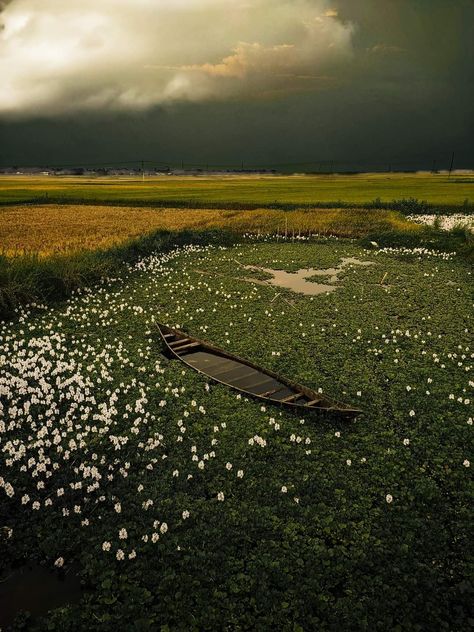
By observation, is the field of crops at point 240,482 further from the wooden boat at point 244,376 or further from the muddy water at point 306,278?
the muddy water at point 306,278

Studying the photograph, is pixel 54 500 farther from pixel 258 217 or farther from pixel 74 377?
pixel 258 217

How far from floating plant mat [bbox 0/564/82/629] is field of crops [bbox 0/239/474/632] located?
142mm

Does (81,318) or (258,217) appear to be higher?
(258,217)

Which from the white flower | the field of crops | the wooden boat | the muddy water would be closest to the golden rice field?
the muddy water

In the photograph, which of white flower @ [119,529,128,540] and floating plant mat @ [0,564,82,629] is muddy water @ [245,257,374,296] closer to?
white flower @ [119,529,128,540]

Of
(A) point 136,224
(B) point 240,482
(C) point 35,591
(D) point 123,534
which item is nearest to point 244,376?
(B) point 240,482

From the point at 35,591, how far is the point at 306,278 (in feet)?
64.7

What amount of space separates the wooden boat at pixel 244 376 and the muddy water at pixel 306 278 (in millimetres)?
8259

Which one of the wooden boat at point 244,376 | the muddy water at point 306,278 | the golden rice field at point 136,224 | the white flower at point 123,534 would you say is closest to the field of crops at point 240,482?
the white flower at point 123,534

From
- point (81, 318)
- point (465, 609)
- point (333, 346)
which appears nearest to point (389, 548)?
point (465, 609)

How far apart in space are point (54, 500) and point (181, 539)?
2.46m

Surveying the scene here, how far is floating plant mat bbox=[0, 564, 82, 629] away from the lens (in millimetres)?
6164

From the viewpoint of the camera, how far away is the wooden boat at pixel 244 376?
33.9 ft

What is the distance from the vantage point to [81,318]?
54.6ft
